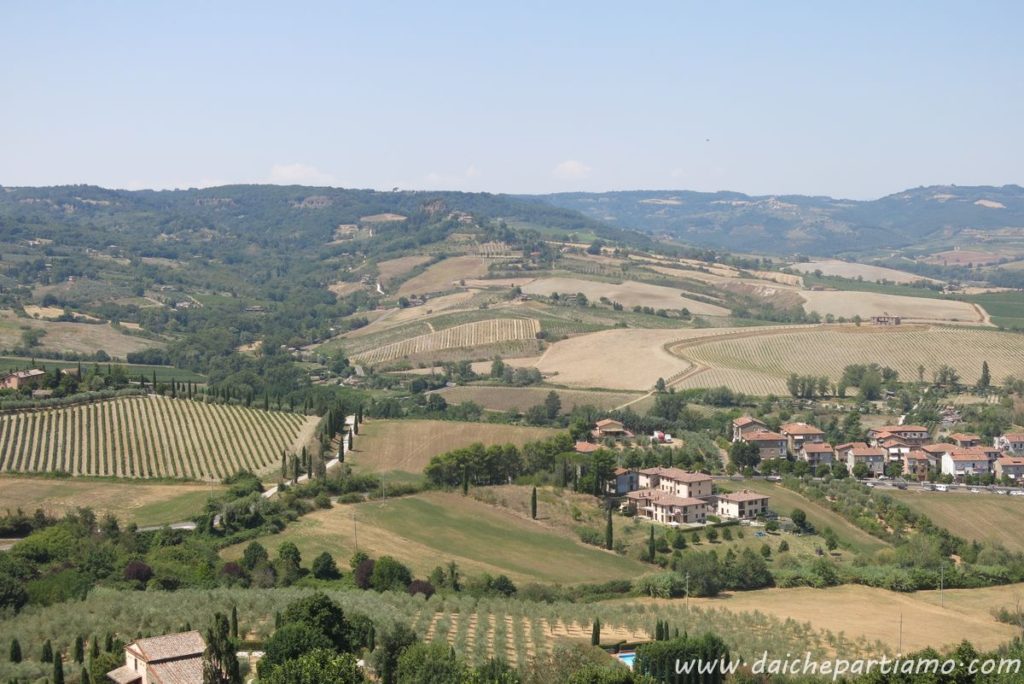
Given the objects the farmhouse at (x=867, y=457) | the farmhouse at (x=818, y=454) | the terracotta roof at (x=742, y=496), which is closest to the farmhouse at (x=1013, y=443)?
the farmhouse at (x=867, y=457)

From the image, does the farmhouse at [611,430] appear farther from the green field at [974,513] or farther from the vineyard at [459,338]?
the vineyard at [459,338]

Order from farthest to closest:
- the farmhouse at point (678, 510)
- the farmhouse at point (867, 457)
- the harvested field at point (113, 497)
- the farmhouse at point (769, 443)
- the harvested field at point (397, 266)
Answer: the harvested field at point (397, 266) < the farmhouse at point (769, 443) < the farmhouse at point (867, 457) < the farmhouse at point (678, 510) < the harvested field at point (113, 497)

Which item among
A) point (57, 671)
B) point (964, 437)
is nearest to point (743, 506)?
point (964, 437)

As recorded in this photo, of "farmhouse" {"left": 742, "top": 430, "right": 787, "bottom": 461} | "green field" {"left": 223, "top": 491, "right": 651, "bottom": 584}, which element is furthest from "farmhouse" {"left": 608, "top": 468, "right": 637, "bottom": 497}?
"farmhouse" {"left": 742, "top": 430, "right": 787, "bottom": 461}

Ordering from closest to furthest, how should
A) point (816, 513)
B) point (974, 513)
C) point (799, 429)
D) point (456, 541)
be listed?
point (456, 541) < point (816, 513) < point (974, 513) < point (799, 429)

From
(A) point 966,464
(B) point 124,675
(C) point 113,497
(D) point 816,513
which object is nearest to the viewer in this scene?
(B) point 124,675

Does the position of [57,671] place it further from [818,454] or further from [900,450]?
[900,450]
